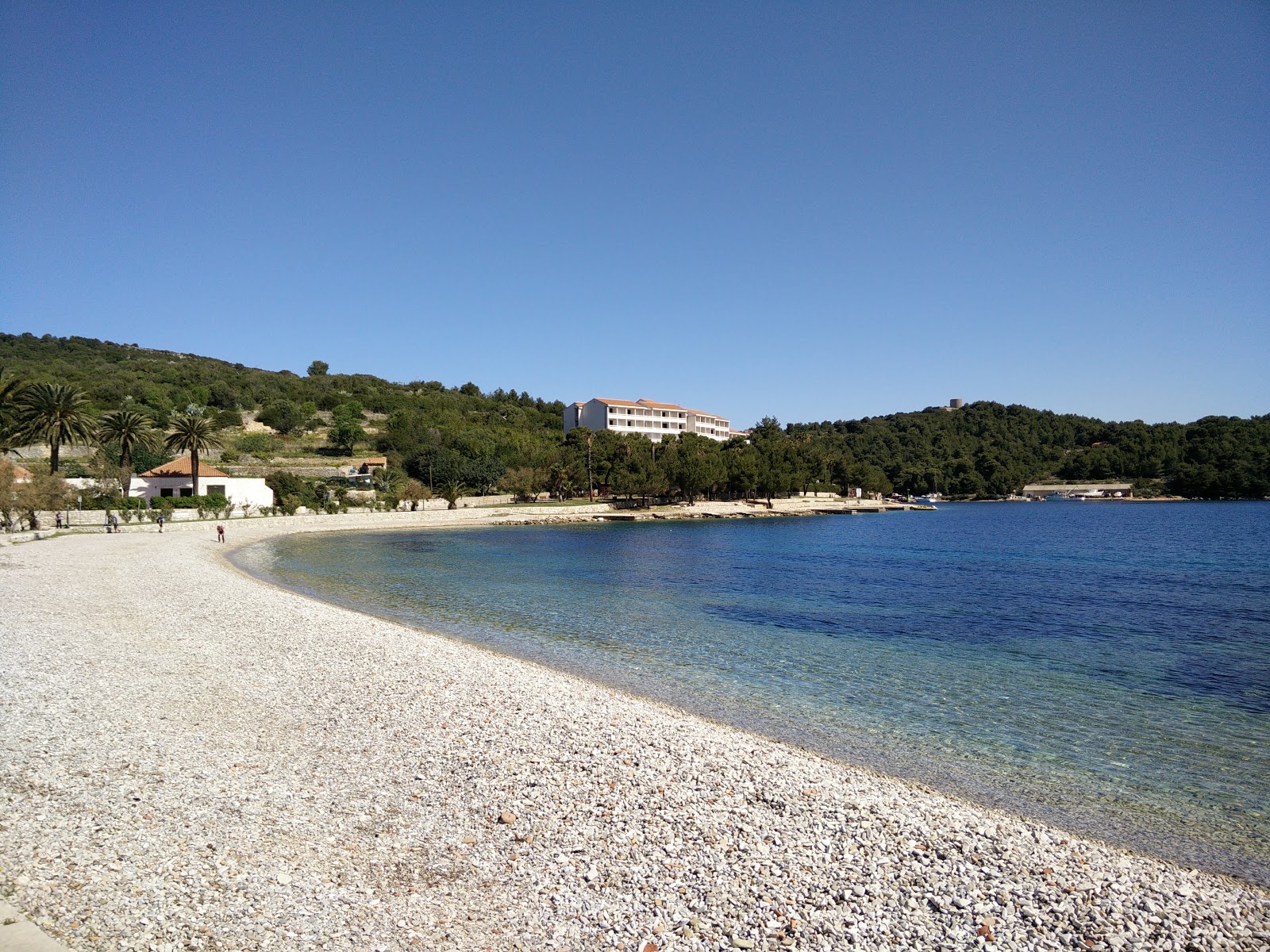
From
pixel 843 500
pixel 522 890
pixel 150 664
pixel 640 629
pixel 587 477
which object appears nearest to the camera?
pixel 522 890

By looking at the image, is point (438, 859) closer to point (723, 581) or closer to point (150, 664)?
point (150, 664)

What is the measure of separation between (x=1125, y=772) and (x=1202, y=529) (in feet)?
232

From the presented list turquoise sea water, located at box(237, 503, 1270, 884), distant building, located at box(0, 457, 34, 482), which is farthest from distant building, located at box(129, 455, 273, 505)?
turquoise sea water, located at box(237, 503, 1270, 884)

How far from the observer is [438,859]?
19.8 ft

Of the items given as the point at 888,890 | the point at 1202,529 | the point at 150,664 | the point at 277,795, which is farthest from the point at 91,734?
the point at 1202,529

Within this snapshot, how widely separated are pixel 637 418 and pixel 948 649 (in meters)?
119

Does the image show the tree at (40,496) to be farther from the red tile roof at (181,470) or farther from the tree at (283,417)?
the tree at (283,417)

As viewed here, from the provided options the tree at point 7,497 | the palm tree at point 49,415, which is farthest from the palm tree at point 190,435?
the tree at point 7,497

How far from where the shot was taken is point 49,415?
48531 millimetres

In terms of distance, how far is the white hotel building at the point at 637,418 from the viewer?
131000 millimetres

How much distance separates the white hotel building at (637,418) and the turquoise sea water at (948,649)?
283ft

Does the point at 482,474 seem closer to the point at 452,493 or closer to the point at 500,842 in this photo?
the point at 452,493

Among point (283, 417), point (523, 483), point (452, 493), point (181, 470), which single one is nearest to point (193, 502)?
point (181, 470)

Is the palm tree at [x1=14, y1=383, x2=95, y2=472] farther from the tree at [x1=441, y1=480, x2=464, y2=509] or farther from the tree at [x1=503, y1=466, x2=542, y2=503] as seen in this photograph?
the tree at [x1=503, y1=466, x2=542, y2=503]
